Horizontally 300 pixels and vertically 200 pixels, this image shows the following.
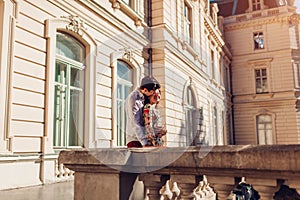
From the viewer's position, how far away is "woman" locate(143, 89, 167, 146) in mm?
3102

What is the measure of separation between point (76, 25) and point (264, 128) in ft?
65.7

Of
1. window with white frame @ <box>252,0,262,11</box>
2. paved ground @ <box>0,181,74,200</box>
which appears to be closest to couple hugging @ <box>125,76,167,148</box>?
paved ground @ <box>0,181,74,200</box>

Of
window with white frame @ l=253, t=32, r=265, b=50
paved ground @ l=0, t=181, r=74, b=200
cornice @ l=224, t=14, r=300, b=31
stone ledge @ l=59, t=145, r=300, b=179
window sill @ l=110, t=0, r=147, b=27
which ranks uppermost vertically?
cornice @ l=224, t=14, r=300, b=31

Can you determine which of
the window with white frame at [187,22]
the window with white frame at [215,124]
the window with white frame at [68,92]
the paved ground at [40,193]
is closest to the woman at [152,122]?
the paved ground at [40,193]

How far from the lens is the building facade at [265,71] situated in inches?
882

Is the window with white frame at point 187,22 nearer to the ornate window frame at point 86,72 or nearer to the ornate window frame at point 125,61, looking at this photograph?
the ornate window frame at point 125,61

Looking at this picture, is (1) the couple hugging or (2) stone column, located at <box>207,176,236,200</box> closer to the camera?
(2) stone column, located at <box>207,176,236,200</box>

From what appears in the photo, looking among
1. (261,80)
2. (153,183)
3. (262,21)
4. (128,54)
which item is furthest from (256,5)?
(153,183)

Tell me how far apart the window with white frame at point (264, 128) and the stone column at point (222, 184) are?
22.7 m

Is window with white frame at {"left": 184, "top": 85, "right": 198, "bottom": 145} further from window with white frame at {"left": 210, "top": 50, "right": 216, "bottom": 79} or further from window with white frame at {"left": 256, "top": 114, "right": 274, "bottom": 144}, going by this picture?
window with white frame at {"left": 256, "top": 114, "right": 274, "bottom": 144}

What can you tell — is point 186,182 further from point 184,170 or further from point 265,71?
point 265,71

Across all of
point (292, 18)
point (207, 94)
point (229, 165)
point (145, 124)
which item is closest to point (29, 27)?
point (145, 124)

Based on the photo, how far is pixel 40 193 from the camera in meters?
4.37

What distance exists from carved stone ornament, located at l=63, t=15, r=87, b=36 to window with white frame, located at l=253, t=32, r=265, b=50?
787 inches
